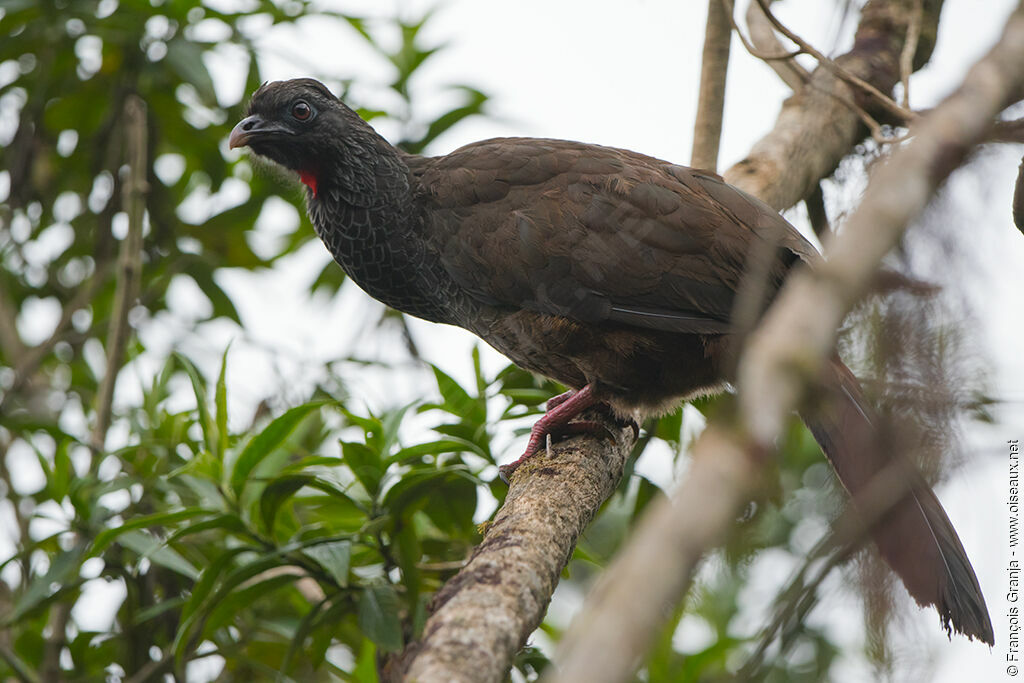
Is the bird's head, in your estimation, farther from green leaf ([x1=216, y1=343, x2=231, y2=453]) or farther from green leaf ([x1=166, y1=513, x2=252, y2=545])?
green leaf ([x1=166, y1=513, x2=252, y2=545])

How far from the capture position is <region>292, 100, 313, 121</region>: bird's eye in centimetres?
372

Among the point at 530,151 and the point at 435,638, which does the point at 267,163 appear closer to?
the point at 530,151

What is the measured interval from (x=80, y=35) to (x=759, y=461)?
4.12m

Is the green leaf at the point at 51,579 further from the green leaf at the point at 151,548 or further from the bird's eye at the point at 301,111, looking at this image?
the bird's eye at the point at 301,111

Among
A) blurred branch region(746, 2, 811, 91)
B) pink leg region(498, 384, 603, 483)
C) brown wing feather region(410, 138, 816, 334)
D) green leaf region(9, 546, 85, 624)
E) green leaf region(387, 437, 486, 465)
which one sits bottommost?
green leaf region(9, 546, 85, 624)

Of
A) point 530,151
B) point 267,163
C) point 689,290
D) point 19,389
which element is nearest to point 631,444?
point 689,290

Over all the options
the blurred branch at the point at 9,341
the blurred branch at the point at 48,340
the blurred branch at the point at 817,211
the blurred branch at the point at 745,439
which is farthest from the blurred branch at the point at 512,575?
the blurred branch at the point at 9,341

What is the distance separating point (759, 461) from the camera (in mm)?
955

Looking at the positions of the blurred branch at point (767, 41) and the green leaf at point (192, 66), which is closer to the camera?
the blurred branch at point (767, 41)

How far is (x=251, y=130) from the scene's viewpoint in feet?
12.1

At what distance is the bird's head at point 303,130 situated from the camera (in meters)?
3.68

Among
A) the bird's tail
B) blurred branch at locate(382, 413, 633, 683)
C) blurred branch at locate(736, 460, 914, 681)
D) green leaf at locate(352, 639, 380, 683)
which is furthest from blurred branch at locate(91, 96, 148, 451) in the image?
blurred branch at locate(736, 460, 914, 681)

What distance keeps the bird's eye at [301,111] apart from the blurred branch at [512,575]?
168 cm

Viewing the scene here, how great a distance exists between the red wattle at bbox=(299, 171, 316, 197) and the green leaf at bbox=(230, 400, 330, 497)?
109 centimetres
